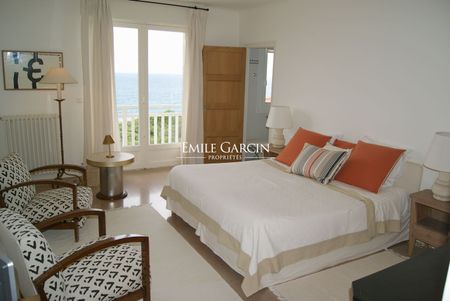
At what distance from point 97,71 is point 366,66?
3.55 meters

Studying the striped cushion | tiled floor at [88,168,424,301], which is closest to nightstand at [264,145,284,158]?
the striped cushion

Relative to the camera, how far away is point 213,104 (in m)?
6.02

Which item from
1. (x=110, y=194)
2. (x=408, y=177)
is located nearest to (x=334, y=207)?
(x=408, y=177)

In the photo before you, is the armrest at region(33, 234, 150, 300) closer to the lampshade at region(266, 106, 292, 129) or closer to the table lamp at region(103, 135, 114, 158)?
the table lamp at region(103, 135, 114, 158)

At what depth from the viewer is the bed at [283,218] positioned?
2.61 m

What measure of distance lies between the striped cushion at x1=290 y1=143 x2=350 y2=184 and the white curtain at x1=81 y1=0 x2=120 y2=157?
9.55ft

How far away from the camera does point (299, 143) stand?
14.0 ft

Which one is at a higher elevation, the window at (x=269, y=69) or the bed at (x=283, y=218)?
the window at (x=269, y=69)

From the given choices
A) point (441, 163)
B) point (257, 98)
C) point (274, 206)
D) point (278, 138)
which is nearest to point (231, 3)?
point (278, 138)

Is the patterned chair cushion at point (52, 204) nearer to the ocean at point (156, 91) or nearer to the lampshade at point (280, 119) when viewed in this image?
the ocean at point (156, 91)

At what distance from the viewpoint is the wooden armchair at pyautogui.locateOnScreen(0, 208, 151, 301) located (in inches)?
68.9

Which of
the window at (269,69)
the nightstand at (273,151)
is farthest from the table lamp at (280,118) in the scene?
the window at (269,69)

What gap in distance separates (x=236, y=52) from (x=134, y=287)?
4633 millimetres

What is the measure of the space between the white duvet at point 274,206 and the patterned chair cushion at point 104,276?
80 cm
